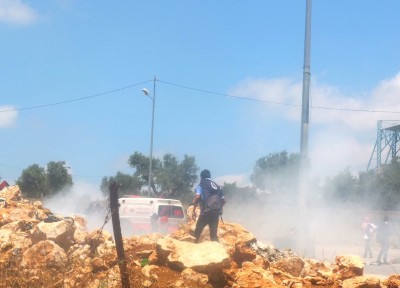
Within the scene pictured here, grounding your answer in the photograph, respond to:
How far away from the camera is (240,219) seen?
3100cm

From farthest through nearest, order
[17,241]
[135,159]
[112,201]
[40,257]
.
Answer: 1. [135,159]
2. [17,241]
3. [40,257]
4. [112,201]

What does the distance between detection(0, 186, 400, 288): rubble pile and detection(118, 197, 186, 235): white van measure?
8.66 meters

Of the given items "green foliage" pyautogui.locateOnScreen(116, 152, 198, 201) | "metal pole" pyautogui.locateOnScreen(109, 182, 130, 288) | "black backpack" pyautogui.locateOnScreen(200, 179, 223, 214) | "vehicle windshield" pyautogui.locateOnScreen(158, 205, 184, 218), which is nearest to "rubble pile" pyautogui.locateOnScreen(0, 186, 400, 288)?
"metal pole" pyautogui.locateOnScreen(109, 182, 130, 288)

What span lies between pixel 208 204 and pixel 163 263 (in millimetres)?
1851

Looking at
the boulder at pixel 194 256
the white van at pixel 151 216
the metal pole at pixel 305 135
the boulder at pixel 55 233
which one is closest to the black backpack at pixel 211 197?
the boulder at pixel 194 256

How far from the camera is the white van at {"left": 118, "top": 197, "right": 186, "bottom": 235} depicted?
58.5ft

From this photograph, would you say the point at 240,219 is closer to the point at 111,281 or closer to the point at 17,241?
the point at 17,241

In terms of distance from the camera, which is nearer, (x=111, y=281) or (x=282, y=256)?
(x=111, y=281)

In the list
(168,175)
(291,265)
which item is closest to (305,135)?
(291,265)

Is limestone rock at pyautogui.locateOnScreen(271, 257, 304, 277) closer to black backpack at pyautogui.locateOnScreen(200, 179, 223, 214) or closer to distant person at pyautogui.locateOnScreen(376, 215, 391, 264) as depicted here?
black backpack at pyautogui.locateOnScreen(200, 179, 223, 214)

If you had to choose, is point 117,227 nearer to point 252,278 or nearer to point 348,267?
point 252,278

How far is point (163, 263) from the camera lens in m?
6.65

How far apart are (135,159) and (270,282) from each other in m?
50.9

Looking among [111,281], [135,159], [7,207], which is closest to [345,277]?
[111,281]
